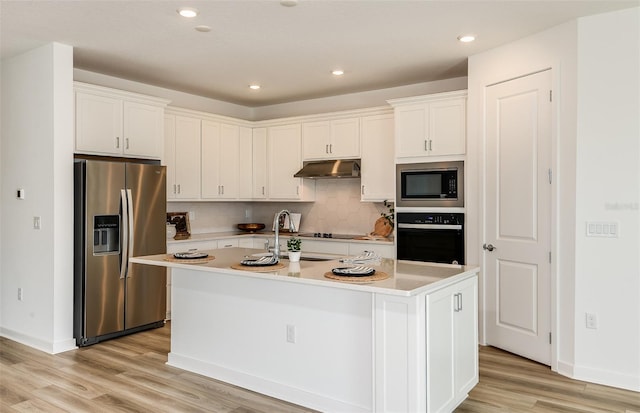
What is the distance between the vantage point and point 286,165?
6.34 meters

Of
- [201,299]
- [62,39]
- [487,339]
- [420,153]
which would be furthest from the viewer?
[420,153]

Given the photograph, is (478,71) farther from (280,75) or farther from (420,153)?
(280,75)

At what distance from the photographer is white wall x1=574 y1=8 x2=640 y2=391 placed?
344 cm

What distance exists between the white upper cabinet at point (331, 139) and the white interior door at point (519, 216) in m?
1.72

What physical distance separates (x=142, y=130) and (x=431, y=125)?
2.95m

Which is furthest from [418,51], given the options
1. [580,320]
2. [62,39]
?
[62,39]

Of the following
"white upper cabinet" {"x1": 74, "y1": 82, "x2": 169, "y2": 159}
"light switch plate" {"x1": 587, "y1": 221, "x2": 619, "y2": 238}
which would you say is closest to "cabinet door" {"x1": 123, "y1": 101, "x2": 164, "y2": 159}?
"white upper cabinet" {"x1": 74, "y1": 82, "x2": 169, "y2": 159}

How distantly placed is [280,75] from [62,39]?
2.05 metres

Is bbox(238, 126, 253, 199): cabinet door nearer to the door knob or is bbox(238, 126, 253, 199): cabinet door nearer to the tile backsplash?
the tile backsplash

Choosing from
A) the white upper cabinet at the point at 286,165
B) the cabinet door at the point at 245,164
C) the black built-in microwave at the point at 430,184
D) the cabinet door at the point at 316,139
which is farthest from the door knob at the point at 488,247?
the cabinet door at the point at 245,164

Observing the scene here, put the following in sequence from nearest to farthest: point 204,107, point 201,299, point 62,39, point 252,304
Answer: point 252,304 → point 201,299 → point 62,39 → point 204,107

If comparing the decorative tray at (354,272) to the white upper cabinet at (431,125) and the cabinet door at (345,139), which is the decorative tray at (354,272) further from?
the cabinet door at (345,139)

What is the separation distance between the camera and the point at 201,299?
3.78 meters

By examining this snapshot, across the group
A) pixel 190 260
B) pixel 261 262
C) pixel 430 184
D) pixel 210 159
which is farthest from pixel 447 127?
pixel 210 159
